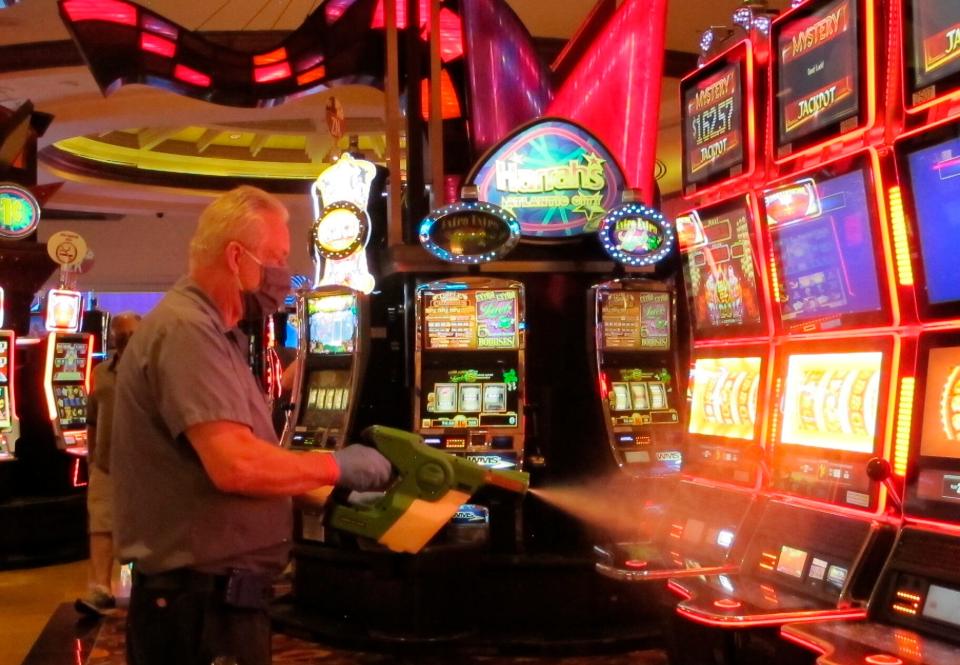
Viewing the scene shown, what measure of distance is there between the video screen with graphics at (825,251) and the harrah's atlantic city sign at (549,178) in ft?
9.87

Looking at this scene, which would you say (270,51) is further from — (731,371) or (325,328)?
(731,371)

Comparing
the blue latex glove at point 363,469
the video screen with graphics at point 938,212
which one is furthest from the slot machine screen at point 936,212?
the blue latex glove at point 363,469

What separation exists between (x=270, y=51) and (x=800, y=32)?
4.41 meters

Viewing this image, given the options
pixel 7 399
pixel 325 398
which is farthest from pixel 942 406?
pixel 7 399

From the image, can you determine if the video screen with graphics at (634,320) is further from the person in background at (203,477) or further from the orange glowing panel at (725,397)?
the person in background at (203,477)

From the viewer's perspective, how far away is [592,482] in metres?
6.05

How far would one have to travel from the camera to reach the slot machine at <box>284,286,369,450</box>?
243 inches

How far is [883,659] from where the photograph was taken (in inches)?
83.5

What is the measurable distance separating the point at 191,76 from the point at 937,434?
5304mm

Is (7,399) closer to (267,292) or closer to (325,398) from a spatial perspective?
(325,398)

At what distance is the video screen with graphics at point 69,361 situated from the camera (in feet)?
27.2

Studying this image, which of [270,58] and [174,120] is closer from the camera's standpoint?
[270,58]

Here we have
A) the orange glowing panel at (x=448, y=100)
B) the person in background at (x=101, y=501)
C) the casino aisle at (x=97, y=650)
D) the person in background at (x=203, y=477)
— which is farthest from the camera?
the orange glowing panel at (x=448, y=100)

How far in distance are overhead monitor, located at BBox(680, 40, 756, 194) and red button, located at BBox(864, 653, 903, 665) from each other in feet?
5.31
